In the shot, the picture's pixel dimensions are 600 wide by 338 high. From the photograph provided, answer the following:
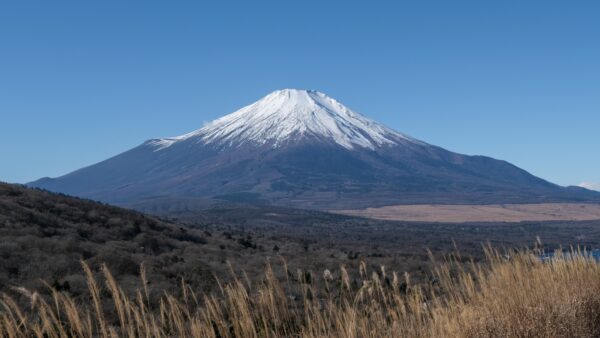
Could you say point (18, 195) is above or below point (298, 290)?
above

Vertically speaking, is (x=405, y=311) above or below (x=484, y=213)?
above

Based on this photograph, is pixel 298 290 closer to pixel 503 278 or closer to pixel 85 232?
pixel 503 278

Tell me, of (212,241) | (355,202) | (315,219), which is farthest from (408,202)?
(212,241)

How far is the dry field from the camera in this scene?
123m

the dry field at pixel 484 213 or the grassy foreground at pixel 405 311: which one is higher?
the grassy foreground at pixel 405 311

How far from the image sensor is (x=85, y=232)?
827 inches

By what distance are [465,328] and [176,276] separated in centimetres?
1088

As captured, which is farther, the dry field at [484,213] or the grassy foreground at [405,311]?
the dry field at [484,213]

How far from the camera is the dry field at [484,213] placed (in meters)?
123

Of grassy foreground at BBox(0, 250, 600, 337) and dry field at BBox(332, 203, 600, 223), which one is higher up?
grassy foreground at BBox(0, 250, 600, 337)

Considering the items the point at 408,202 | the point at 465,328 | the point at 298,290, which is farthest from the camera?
the point at 408,202

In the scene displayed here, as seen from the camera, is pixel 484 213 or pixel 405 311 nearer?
pixel 405 311

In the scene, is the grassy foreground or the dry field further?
the dry field

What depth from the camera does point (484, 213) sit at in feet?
447
